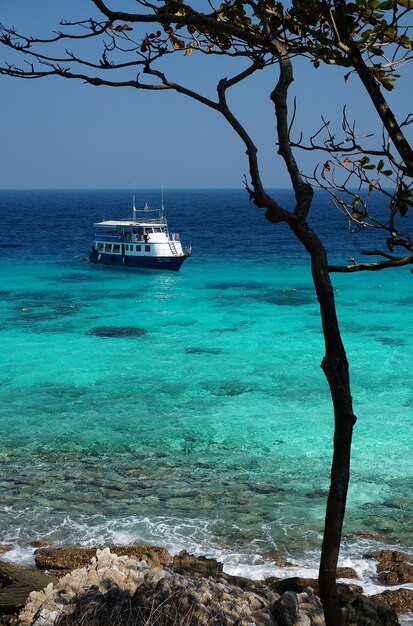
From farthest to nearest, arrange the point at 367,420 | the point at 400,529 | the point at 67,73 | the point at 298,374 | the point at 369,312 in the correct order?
1. the point at 369,312
2. the point at 298,374
3. the point at 367,420
4. the point at 400,529
5. the point at 67,73

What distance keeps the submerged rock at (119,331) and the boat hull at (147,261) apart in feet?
57.0

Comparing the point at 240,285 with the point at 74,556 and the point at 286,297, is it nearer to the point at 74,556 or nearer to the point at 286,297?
the point at 286,297

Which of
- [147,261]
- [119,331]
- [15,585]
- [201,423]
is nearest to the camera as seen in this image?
[15,585]

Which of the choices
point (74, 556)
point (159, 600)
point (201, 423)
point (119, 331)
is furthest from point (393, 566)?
point (119, 331)

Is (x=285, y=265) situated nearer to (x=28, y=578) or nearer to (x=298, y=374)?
(x=298, y=374)

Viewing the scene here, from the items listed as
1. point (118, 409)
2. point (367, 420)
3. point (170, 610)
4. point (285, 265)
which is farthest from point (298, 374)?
point (285, 265)

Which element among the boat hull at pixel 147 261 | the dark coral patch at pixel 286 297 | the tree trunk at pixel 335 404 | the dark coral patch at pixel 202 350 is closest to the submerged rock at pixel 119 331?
the dark coral patch at pixel 202 350

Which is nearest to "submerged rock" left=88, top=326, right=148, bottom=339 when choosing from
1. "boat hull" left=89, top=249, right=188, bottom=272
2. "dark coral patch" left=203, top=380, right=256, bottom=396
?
"dark coral patch" left=203, top=380, right=256, bottom=396

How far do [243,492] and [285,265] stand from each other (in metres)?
41.1

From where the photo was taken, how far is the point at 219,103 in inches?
236

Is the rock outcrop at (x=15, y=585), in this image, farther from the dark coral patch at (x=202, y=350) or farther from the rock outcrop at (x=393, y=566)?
the dark coral patch at (x=202, y=350)

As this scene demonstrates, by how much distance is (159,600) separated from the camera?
21.8ft

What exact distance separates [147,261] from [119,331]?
19023mm

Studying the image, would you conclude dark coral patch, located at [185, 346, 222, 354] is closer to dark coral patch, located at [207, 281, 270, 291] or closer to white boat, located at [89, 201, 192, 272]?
dark coral patch, located at [207, 281, 270, 291]
